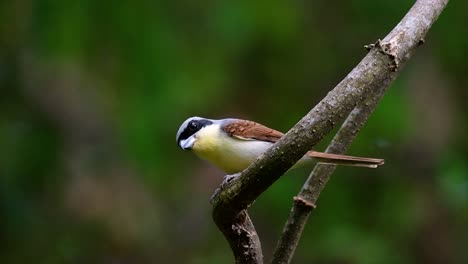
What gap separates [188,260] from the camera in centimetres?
700

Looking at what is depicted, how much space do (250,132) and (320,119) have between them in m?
1.29

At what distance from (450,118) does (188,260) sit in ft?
7.50

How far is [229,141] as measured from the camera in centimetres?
381

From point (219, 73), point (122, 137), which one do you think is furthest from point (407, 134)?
point (122, 137)

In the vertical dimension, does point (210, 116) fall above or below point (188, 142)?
above

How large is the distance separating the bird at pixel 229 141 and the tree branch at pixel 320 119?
735 mm

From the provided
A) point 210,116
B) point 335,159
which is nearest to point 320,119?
point 335,159

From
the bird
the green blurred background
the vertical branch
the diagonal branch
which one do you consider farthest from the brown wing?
the green blurred background

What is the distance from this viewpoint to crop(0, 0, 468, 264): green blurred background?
17.1 ft

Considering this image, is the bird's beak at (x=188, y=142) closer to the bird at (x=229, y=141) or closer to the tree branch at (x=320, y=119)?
the bird at (x=229, y=141)

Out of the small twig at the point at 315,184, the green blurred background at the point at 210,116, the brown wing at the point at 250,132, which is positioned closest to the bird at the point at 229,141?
the brown wing at the point at 250,132

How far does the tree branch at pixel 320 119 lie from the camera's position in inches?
101

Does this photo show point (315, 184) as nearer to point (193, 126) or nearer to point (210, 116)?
point (193, 126)

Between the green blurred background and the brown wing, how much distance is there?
109 centimetres
